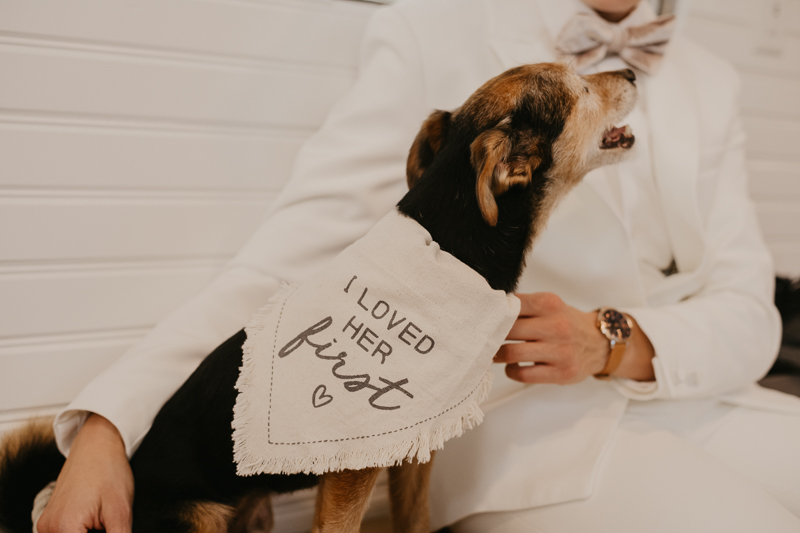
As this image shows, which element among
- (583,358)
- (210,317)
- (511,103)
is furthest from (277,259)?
(583,358)

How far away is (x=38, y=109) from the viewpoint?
122 cm

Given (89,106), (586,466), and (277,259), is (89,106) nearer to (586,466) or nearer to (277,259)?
(277,259)

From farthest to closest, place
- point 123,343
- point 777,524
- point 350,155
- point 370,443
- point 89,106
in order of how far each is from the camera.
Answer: point 123,343 < point 89,106 < point 350,155 < point 777,524 < point 370,443

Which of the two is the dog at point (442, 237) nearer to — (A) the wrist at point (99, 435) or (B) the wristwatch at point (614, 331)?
(A) the wrist at point (99, 435)

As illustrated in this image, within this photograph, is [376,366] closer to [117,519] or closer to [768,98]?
[117,519]

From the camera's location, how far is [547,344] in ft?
3.23

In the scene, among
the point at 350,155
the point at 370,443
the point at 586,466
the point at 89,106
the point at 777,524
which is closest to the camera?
the point at 370,443

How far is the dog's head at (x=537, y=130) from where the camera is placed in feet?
3.04

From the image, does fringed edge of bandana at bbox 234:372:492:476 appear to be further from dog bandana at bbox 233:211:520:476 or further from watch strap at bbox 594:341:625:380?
watch strap at bbox 594:341:625:380

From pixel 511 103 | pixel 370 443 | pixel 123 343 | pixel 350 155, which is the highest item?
pixel 511 103

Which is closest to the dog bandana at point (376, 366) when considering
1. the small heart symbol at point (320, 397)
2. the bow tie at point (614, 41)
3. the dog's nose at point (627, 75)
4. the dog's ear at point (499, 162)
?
the small heart symbol at point (320, 397)

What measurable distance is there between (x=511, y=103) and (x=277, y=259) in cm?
60

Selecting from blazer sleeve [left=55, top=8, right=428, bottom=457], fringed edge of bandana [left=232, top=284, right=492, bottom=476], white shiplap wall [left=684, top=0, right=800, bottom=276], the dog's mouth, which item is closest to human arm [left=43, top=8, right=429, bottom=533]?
blazer sleeve [left=55, top=8, right=428, bottom=457]

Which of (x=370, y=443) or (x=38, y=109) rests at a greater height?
(x=38, y=109)
